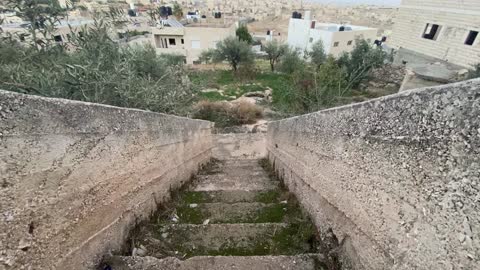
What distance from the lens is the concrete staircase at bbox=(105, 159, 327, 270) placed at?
1918mm

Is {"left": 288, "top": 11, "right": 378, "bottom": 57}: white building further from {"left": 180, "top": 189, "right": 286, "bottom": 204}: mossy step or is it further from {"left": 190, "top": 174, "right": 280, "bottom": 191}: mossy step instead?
{"left": 180, "top": 189, "right": 286, "bottom": 204}: mossy step

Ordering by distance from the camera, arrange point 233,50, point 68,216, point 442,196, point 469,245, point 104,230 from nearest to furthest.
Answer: point 469,245 → point 442,196 → point 68,216 → point 104,230 → point 233,50

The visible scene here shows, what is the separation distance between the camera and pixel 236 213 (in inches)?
123

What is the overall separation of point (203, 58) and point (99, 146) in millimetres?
25829

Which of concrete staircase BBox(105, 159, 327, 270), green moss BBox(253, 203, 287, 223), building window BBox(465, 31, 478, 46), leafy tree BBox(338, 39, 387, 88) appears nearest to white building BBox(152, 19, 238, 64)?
leafy tree BBox(338, 39, 387, 88)

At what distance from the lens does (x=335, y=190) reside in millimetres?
2133

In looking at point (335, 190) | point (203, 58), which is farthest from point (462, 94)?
point (203, 58)

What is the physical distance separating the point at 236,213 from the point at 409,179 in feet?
7.40

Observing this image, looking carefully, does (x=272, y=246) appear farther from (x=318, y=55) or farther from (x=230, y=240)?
(x=318, y=55)

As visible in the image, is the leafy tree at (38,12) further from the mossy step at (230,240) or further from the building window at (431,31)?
the building window at (431,31)

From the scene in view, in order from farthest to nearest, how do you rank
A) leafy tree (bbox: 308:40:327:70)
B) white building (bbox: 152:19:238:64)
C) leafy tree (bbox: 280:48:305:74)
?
white building (bbox: 152:19:238:64), leafy tree (bbox: 308:40:327:70), leafy tree (bbox: 280:48:305:74)

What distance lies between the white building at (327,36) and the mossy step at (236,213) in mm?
25264

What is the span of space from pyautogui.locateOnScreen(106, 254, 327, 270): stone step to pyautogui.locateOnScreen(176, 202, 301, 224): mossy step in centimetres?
105

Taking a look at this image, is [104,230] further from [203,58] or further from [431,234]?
[203,58]
